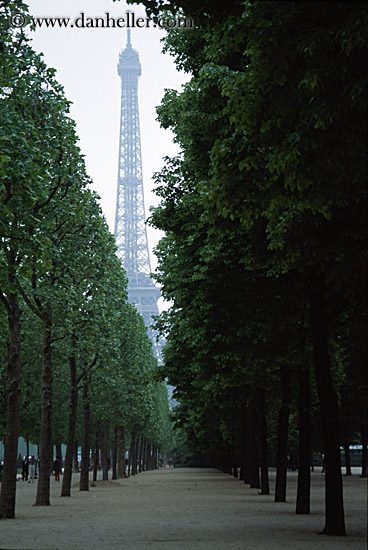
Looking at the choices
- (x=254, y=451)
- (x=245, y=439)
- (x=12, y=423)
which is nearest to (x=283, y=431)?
(x=12, y=423)

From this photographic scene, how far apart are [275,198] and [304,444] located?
36.9 feet

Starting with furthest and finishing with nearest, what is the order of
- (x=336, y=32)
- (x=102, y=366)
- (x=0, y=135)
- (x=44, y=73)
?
(x=102, y=366)
(x=44, y=73)
(x=0, y=135)
(x=336, y=32)

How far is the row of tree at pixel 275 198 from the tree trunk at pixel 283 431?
0.22 feet

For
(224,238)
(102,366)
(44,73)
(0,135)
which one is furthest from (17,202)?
(102,366)

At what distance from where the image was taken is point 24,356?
2003 inches

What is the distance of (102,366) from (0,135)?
72.3ft

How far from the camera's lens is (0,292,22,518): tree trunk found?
22.8m

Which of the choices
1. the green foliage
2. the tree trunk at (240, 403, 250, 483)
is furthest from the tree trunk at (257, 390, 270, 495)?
the tree trunk at (240, 403, 250, 483)

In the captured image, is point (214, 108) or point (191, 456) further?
point (191, 456)

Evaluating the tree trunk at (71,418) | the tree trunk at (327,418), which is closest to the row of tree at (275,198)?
the tree trunk at (327,418)

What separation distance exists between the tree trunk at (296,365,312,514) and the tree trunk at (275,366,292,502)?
3664mm

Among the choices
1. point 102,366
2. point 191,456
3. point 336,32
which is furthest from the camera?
point 191,456

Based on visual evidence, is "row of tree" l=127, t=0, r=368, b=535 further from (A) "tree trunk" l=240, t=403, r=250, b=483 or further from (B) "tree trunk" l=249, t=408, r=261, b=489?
(A) "tree trunk" l=240, t=403, r=250, b=483

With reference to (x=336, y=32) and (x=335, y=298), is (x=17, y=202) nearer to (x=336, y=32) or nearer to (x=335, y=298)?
(x=335, y=298)
